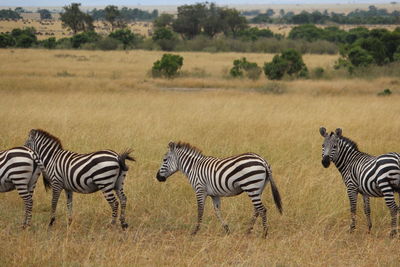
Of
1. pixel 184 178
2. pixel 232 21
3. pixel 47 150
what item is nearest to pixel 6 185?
pixel 47 150

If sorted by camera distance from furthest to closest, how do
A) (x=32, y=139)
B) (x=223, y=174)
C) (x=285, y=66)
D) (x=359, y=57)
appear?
(x=359, y=57) → (x=285, y=66) → (x=32, y=139) → (x=223, y=174)

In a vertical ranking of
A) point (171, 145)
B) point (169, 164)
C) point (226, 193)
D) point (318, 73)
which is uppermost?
point (171, 145)

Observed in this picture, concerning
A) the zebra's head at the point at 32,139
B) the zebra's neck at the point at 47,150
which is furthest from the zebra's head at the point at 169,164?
the zebra's head at the point at 32,139

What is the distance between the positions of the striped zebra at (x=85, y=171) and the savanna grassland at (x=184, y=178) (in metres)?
0.47

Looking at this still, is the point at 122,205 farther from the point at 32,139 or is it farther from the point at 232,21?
the point at 232,21

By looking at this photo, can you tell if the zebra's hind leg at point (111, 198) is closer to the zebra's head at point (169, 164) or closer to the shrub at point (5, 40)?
the zebra's head at point (169, 164)

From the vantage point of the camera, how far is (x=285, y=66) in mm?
28469

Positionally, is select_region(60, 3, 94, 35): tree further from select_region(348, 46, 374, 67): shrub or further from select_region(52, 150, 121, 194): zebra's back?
select_region(52, 150, 121, 194): zebra's back

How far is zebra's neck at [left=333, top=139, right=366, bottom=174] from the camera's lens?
7.40 metres

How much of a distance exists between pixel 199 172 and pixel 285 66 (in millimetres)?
22112

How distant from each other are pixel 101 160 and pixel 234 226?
1.95 meters

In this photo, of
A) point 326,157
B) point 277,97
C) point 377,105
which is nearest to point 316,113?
point 377,105

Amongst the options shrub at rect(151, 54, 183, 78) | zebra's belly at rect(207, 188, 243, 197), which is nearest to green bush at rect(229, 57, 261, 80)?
shrub at rect(151, 54, 183, 78)

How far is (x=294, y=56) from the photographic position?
94.8ft
